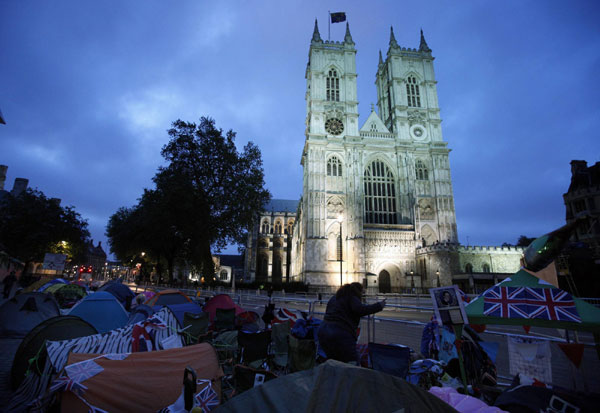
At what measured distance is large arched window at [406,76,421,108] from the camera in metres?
39.2

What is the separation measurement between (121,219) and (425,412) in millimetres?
36259

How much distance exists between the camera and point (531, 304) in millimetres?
3396

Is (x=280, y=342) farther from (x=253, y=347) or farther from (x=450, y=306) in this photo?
(x=450, y=306)

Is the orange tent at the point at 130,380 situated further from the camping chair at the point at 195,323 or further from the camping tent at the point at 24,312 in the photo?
the camping tent at the point at 24,312

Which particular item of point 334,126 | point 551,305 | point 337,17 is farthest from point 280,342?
point 337,17

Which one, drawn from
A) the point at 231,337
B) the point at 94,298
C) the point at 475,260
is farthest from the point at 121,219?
the point at 475,260

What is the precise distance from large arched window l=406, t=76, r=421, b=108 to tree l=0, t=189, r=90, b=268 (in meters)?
41.2

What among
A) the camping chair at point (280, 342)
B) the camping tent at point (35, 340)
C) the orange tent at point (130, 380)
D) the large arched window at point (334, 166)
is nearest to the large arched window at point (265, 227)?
the large arched window at point (334, 166)

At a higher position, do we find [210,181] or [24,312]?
[210,181]

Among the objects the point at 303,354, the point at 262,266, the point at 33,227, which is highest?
the point at 33,227

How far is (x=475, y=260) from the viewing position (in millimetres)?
34062

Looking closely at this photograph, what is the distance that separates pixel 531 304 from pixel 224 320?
563 cm

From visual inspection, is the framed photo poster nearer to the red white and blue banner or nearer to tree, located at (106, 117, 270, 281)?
the red white and blue banner

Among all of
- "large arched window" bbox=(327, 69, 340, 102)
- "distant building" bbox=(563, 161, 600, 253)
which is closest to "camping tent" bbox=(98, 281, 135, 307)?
"distant building" bbox=(563, 161, 600, 253)
